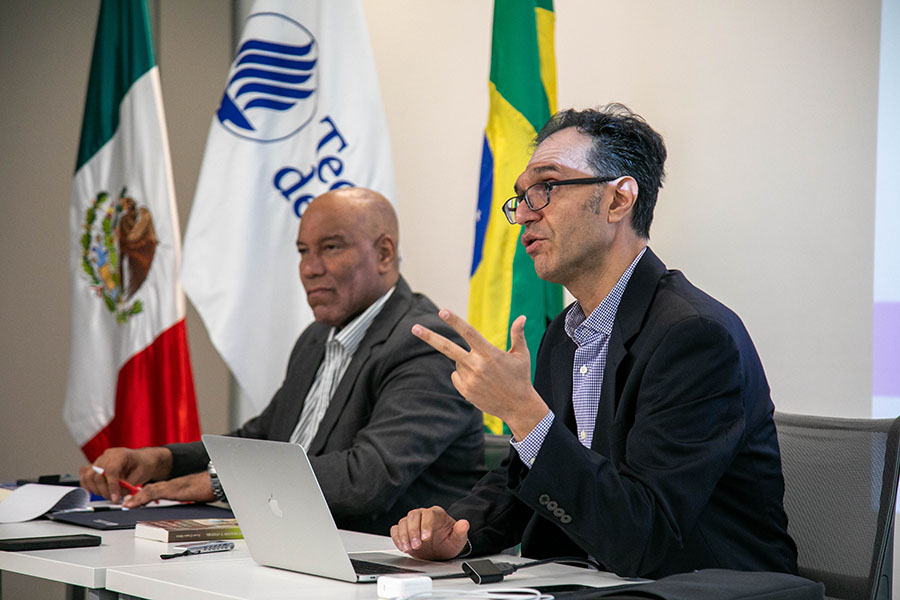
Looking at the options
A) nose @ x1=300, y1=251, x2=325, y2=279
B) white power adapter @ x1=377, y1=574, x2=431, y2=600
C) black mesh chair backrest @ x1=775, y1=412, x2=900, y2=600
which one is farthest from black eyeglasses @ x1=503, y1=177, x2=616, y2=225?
nose @ x1=300, y1=251, x2=325, y2=279

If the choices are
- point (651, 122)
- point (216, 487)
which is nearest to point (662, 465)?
point (216, 487)

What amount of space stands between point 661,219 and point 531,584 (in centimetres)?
191

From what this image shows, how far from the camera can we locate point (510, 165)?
10.3 ft

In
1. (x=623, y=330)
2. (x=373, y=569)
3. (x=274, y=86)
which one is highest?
(x=274, y=86)

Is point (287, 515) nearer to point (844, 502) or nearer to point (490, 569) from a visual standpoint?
point (490, 569)

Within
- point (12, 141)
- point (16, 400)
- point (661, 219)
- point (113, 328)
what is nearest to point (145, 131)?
point (113, 328)

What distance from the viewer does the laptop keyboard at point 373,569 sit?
1.53m

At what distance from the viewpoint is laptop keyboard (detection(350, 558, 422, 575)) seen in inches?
60.2

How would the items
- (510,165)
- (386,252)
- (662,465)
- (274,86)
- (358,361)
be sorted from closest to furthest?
1. (662,465)
2. (358,361)
3. (386,252)
4. (510,165)
5. (274,86)

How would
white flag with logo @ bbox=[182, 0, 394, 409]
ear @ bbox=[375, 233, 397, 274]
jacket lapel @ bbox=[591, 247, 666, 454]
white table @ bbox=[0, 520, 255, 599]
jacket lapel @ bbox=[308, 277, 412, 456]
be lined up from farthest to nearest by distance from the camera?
white flag with logo @ bbox=[182, 0, 394, 409], ear @ bbox=[375, 233, 397, 274], jacket lapel @ bbox=[308, 277, 412, 456], jacket lapel @ bbox=[591, 247, 666, 454], white table @ bbox=[0, 520, 255, 599]

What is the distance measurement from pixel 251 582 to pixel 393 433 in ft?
3.34

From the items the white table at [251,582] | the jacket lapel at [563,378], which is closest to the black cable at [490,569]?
the white table at [251,582]

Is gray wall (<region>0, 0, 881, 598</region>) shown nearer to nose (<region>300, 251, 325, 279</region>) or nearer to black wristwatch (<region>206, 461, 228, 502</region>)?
nose (<region>300, 251, 325, 279</region>)

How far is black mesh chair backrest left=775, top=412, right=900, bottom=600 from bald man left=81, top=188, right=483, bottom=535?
91 cm
